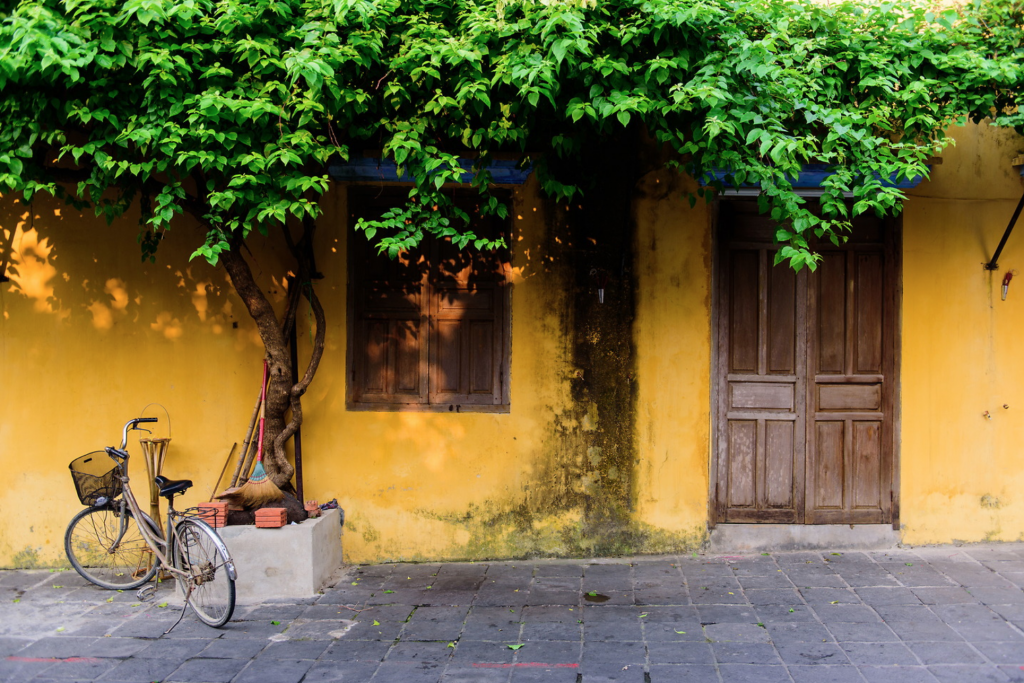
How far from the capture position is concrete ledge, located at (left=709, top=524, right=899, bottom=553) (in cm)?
627

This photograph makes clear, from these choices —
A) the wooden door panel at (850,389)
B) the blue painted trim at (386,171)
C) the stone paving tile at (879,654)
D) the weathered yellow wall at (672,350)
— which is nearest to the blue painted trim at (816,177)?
the weathered yellow wall at (672,350)

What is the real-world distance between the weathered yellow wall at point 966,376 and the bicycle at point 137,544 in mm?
5205

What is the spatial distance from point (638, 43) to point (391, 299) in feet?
9.09

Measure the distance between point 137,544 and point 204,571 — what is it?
4.32 ft

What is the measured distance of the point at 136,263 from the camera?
20.4ft

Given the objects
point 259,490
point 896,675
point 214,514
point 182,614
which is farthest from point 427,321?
point 896,675

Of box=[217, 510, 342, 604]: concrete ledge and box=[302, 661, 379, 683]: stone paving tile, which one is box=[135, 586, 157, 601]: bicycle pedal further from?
box=[302, 661, 379, 683]: stone paving tile

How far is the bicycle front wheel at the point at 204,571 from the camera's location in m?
4.93

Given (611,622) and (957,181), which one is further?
(957,181)

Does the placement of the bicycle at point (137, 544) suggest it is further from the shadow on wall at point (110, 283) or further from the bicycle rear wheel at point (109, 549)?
the shadow on wall at point (110, 283)

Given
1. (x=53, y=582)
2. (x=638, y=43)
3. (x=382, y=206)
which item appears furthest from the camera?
(x=382, y=206)

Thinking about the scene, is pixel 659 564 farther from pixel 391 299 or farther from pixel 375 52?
pixel 375 52

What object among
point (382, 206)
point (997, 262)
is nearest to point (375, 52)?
point (382, 206)

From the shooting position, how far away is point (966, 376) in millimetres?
6254
